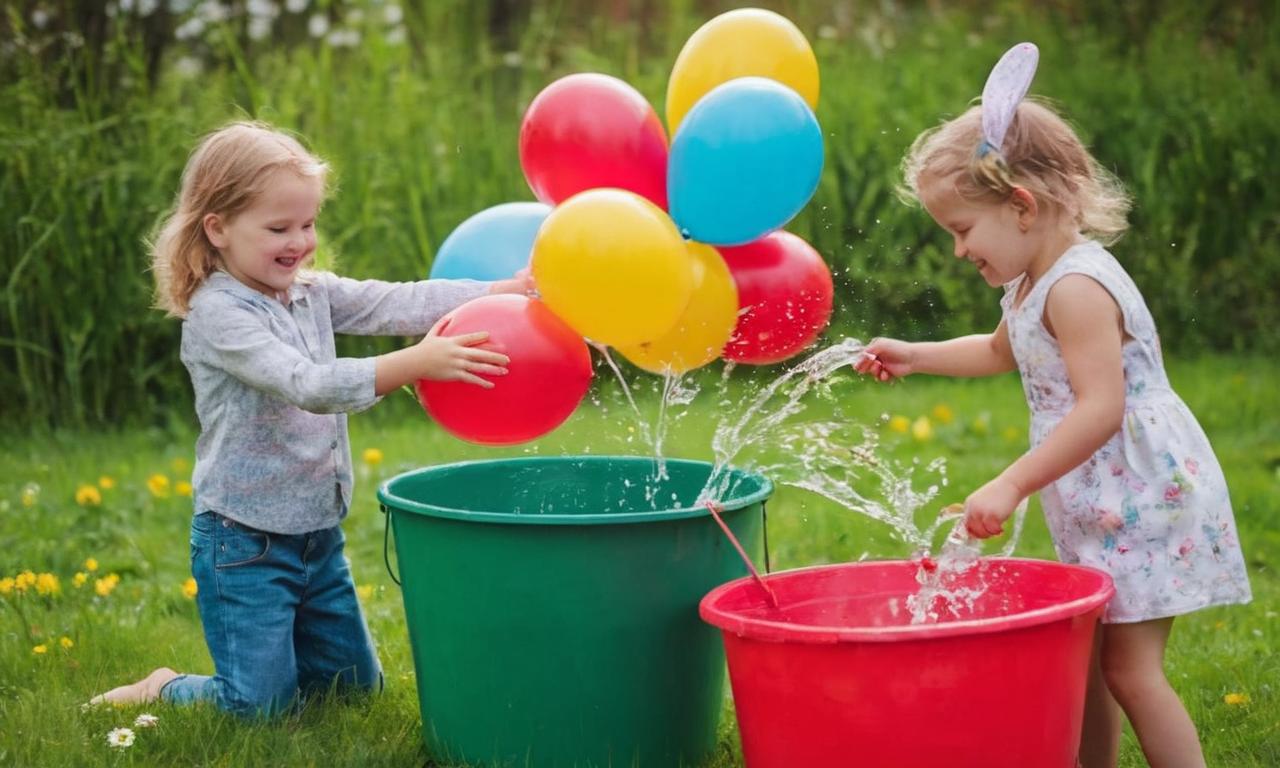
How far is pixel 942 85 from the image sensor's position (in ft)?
20.6

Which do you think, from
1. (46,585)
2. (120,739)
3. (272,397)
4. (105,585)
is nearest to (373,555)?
(105,585)

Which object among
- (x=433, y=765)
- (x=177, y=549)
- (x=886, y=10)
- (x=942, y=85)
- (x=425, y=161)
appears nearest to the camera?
(x=433, y=765)

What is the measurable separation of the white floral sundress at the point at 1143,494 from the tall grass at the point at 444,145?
2.46 metres

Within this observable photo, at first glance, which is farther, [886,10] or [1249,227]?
[886,10]

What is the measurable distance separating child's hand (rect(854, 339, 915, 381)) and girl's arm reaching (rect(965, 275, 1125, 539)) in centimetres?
43

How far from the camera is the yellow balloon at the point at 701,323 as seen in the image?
2.47 meters

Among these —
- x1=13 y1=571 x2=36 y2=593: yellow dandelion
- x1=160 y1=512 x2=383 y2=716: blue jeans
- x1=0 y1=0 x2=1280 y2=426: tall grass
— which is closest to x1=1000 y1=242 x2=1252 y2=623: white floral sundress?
x1=160 y1=512 x2=383 y2=716: blue jeans

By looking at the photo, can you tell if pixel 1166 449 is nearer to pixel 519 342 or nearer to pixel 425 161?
pixel 519 342

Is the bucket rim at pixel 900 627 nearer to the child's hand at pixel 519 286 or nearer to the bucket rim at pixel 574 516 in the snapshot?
the bucket rim at pixel 574 516

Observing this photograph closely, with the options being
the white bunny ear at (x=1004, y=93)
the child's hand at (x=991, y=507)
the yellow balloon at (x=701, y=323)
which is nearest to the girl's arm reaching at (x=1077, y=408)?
the child's hand at (x=991, y=507)

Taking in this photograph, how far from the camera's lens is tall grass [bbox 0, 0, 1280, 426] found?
503cm

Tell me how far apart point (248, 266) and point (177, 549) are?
1.46 m

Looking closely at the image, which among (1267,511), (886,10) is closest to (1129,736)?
(1267,511)

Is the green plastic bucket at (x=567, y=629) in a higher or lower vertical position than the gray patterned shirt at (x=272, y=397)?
lower
